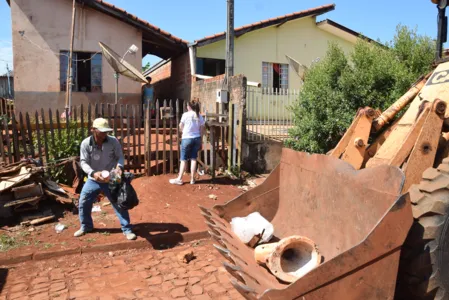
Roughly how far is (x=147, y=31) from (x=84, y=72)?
2833 millimetres

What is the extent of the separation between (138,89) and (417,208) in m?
12.6

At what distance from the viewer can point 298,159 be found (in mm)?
3652

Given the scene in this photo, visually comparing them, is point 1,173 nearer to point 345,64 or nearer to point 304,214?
point 304,214

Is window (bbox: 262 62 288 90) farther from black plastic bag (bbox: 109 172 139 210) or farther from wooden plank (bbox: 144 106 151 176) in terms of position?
black plastic bag (bbox: 109 172 139 210)

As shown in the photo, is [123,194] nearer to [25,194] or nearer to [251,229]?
[25,194]

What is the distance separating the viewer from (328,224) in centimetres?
320

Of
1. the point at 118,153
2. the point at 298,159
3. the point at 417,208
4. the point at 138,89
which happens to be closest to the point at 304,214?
the point at 298,159

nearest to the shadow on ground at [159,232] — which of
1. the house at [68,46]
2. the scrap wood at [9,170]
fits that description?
the scrap wood at [9,170]

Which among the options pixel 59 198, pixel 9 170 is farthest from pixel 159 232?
pixel 9 170

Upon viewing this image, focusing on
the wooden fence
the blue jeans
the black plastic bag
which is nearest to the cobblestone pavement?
the blue jeans

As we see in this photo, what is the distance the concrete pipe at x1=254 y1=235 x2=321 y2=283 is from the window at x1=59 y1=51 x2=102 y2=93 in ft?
40.2

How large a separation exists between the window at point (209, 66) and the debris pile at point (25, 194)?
1012 cm

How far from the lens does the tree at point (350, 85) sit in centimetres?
808

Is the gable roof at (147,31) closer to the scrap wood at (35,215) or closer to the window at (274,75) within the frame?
the window at (274,75)
